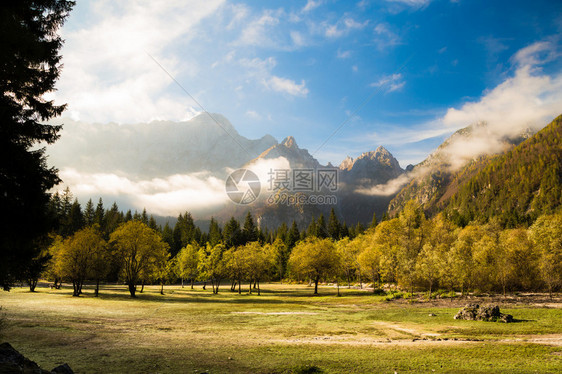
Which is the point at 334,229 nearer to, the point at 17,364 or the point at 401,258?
the point at 401,258

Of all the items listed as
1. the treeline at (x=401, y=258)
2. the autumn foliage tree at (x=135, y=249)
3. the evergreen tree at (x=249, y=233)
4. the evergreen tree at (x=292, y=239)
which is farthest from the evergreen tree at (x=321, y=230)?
the autumn foliage tree at (x=135, y=249)

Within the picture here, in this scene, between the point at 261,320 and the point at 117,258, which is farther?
the point at 117,258

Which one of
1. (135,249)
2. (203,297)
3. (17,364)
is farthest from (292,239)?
(17,364)

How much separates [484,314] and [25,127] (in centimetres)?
3711

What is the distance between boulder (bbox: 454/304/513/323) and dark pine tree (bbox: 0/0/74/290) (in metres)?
34.2

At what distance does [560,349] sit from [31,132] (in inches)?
1171

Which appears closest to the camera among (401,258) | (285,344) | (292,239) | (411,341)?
(285,344)

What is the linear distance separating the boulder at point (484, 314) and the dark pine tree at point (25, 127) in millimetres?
34233

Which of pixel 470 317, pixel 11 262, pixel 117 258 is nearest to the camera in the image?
pixel 11 262

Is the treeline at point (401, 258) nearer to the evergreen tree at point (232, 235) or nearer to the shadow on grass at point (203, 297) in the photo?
the shadow on grass at point (203, 297)

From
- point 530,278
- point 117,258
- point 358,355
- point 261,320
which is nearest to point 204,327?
point 261,320

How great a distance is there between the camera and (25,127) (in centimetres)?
1352

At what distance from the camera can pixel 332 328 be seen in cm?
2452

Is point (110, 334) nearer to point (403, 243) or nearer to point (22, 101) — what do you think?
point (22, 101)
